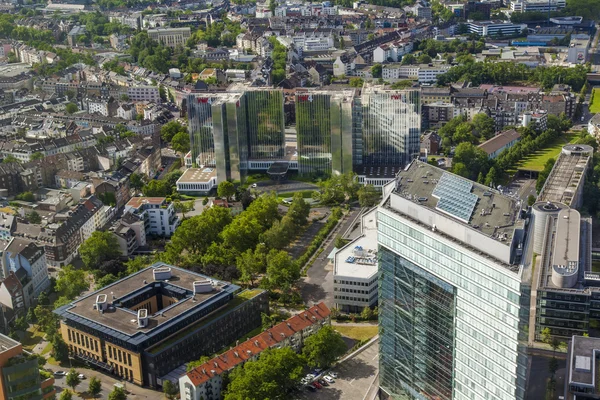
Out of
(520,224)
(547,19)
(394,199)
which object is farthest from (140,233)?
(547,19)

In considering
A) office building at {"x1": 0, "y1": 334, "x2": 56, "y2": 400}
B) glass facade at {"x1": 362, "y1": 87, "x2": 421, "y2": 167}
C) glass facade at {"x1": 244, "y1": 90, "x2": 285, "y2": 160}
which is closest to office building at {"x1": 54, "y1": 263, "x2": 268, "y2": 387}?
office building at {"x1": 0, "y1": 334, "x2": 56, "y2": 400}

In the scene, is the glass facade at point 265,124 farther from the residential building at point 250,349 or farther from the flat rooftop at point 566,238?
the residential building at point 250,349

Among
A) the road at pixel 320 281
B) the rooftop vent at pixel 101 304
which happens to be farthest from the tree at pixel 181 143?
the rooftop vent at pixel 101 304

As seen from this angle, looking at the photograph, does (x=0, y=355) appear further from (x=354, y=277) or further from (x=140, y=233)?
(x=140, y=233)

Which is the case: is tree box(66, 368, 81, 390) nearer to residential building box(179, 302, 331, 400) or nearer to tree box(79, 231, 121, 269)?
residential building box(179, 302, 331, 400)

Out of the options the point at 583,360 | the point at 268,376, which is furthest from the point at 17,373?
the point at 583,360
